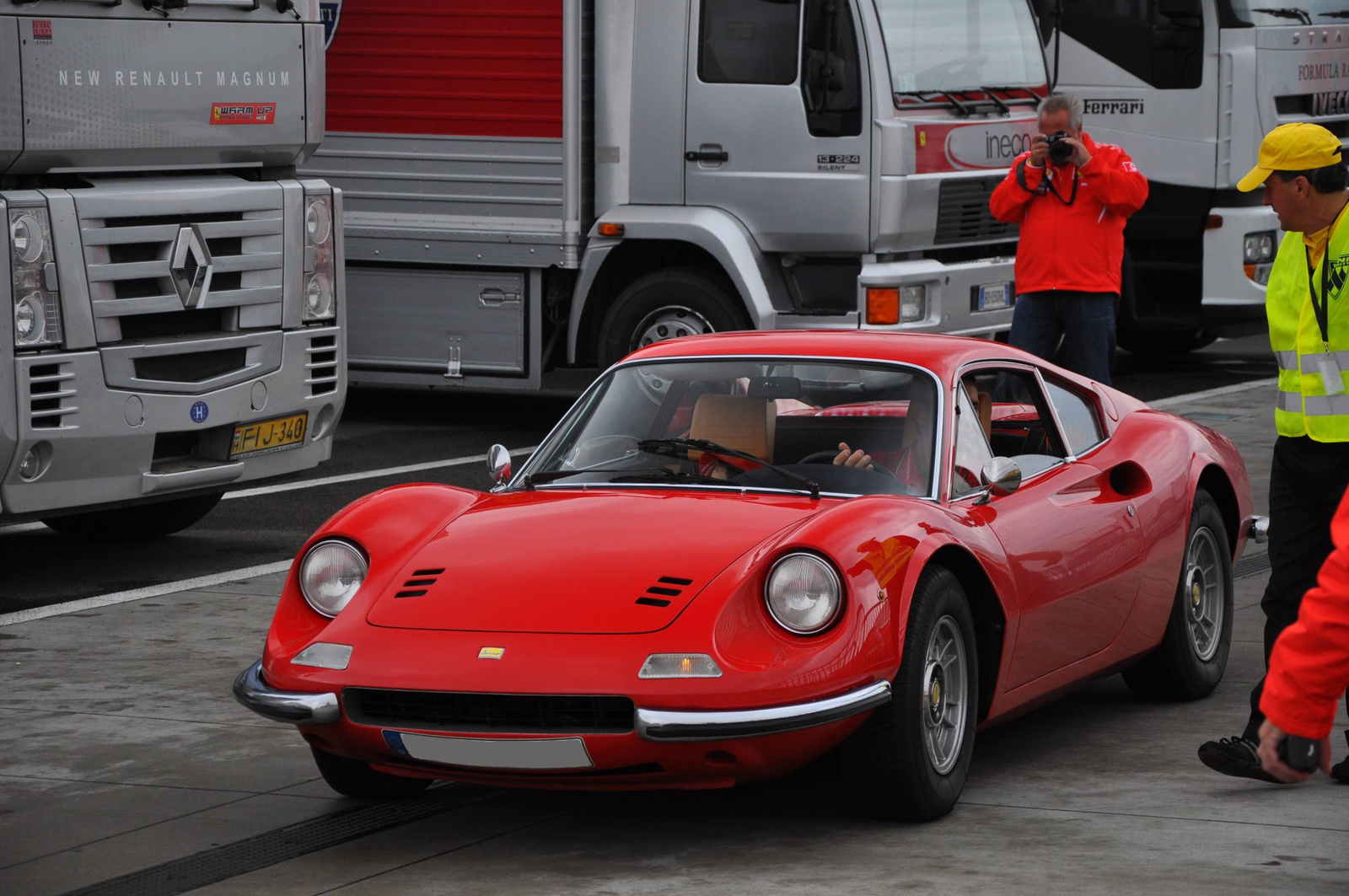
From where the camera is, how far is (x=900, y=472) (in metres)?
6.07

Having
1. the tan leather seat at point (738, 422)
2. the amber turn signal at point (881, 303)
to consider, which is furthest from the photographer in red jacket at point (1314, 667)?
the amber turn signal at point (881, 303)

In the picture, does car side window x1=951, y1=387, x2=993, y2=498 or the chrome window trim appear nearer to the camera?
the chrome window trim

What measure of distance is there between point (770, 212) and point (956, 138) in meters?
1.27

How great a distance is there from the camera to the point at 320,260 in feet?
33.8

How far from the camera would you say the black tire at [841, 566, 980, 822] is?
5.27m

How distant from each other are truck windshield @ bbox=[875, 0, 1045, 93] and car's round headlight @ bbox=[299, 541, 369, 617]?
25.7 ft

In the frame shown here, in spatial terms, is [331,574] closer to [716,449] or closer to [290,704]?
[290,704]

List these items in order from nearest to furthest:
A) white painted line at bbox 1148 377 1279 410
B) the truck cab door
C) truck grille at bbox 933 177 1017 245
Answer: the truck cab door
truck grille at bbox 933 177 1017 245
white painted line at bbox 1148 377 1279 410

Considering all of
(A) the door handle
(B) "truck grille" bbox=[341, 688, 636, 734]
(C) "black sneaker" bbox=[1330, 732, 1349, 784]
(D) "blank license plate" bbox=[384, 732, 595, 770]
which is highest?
(A) the door handle

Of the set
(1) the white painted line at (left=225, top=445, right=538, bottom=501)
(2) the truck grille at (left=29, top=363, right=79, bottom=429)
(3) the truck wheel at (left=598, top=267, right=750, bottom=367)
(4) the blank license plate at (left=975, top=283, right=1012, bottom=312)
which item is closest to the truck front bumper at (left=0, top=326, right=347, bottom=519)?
(2) the truck grille at (left=29, top=363, right=79, bottom=429)

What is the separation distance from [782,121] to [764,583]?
26.5ft

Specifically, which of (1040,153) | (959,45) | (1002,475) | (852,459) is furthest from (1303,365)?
(959,45)

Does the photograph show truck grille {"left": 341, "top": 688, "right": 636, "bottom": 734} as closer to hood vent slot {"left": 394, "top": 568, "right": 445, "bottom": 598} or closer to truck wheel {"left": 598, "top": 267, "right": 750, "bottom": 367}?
hood vent slot {"left": 394, "top": 568, "right": 445, "bottom": 598}

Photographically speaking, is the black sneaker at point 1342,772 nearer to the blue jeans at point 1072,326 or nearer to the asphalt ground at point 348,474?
the blue jeans at point 1072,326
